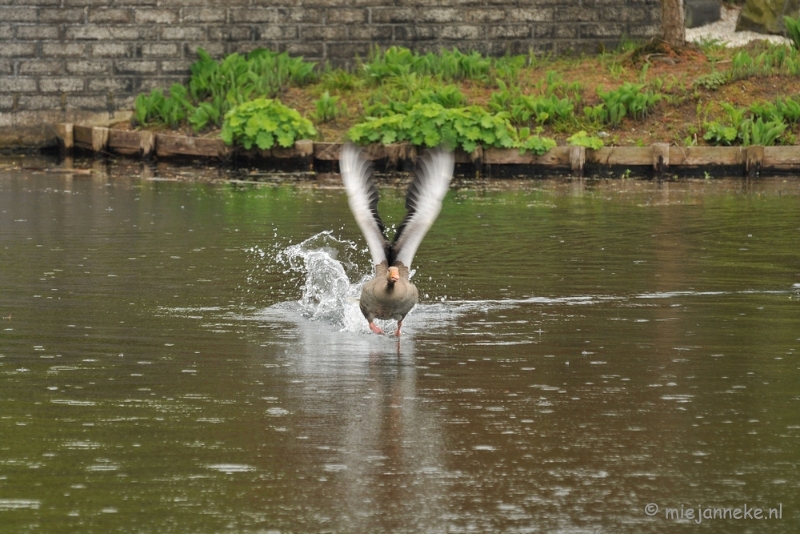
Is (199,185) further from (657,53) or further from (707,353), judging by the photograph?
(707,353)

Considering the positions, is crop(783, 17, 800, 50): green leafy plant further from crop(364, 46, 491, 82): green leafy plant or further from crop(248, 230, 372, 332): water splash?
crop(248, 230, 372, 332): water splash

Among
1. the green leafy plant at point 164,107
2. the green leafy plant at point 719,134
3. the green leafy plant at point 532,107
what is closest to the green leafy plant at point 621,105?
the green leafy plant at point 532,107

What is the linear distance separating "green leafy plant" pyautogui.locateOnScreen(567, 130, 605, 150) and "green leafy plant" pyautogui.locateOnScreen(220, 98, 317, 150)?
482 cm

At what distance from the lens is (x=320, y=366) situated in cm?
1086

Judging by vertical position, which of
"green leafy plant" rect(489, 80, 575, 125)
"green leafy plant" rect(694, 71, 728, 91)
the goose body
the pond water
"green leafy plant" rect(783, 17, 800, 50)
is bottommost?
the pond water

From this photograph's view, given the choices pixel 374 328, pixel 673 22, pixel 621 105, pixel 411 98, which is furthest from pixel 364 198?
pixel 673 22

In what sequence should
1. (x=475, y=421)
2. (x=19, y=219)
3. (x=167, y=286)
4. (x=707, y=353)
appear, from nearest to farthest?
(x=475, y=421) → (x=707, y=353) → (x=167, y=286) → (x=19, y=219)

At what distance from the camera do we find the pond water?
7641 mm

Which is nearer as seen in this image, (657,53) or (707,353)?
(707,353)

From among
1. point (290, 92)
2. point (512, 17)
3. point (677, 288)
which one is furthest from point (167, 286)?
point (512, 17)

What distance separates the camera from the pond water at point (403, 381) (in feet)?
25.1

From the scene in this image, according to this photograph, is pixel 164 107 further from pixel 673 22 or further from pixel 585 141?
pixel 673 22

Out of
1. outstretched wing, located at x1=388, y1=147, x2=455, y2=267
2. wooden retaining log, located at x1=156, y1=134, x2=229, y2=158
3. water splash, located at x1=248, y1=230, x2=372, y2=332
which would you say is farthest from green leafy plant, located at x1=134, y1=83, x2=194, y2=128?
outstretched wing, located at x1=388, y1=147, x2=455, y2=267

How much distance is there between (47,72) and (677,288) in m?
18.6
